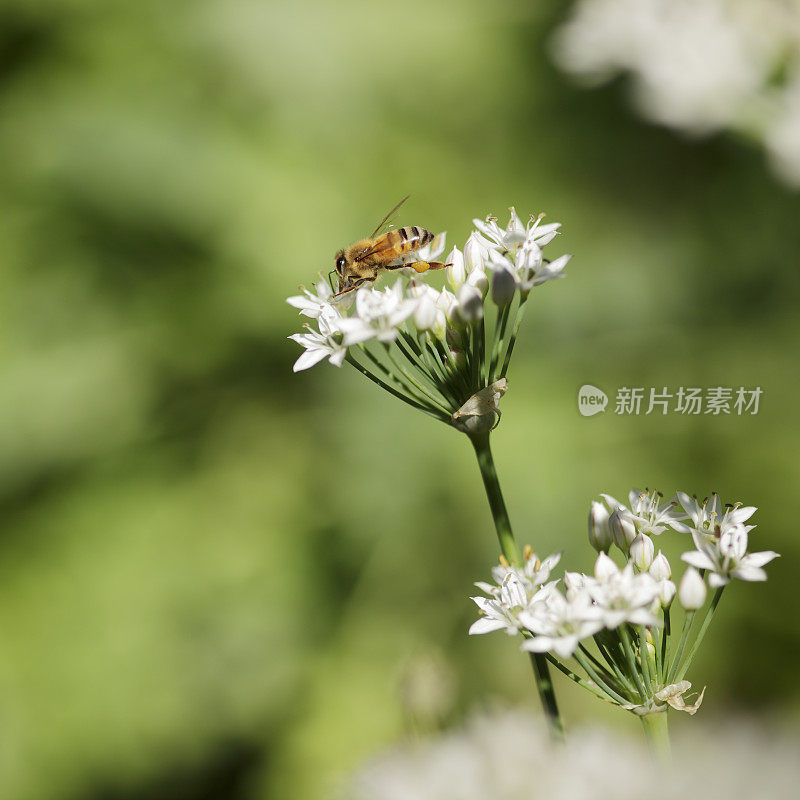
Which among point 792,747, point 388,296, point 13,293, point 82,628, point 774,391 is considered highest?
point 13,293

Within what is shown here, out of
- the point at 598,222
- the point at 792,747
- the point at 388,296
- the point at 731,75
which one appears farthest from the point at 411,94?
the point at 792,747

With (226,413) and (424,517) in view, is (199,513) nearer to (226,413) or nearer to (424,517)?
(226,413)


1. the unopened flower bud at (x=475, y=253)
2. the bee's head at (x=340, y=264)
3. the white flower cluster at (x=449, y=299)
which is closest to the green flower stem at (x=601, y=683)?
the white flower cluster at (x=449, y=299)

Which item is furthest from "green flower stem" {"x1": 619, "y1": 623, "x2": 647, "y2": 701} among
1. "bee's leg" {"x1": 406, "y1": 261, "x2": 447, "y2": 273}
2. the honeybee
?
the honeybee

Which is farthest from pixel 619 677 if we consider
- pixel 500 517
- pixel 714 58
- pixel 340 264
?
pixel 714 58

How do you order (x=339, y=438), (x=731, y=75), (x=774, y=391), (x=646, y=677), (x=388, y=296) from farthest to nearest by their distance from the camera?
(x=339, y=438)
(x=774, y=391)
(x=731, y=75)
(x=388, y=296)
(x=646, y=677)

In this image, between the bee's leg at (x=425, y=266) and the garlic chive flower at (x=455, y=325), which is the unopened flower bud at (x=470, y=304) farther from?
the bee's leg at (x=425, y=266)
